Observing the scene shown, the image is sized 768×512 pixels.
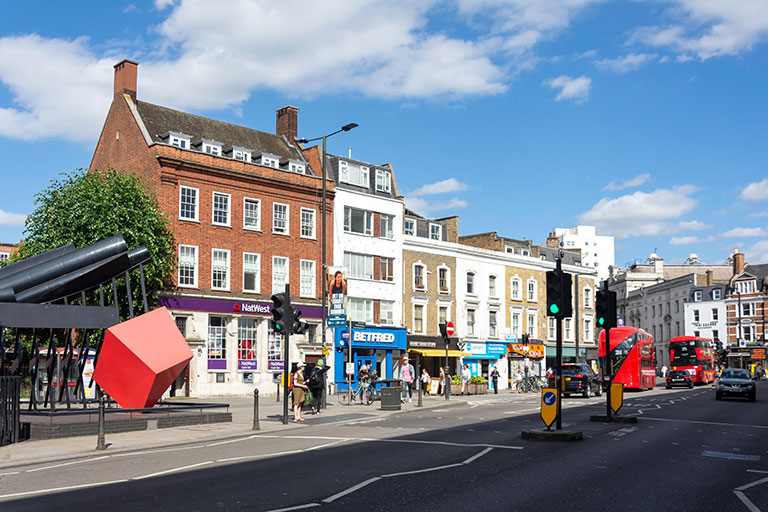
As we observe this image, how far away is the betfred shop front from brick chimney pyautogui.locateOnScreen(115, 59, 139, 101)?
59.8ft

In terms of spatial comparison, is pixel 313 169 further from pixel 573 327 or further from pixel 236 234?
pixel 573 327

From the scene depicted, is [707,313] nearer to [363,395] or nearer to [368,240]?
[368,240]

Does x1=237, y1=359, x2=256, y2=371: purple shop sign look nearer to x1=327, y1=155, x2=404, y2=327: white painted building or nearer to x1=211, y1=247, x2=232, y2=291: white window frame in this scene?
x1=211, y1=247, x2=232, y2=291: white window frame

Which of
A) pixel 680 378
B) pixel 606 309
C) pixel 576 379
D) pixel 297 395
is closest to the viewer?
pixel 606 309

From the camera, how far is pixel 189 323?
3734 centimetres

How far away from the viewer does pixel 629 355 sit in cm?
4684

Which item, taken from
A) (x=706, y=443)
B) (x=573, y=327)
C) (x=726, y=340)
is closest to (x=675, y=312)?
(x=726, y=340)

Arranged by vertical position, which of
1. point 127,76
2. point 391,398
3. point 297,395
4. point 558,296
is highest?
point 127,76

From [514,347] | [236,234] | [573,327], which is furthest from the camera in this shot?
[573,327]

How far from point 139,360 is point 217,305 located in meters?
18.3

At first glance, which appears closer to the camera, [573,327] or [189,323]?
[189,323]

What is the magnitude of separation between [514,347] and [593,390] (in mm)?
13568

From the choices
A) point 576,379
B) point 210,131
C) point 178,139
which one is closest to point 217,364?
point 178,139

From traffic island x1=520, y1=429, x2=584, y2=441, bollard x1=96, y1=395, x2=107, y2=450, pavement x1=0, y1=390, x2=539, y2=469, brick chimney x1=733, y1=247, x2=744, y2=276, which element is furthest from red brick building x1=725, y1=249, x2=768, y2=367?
bollard x1=96, y1=395, x2=107, y2=450
